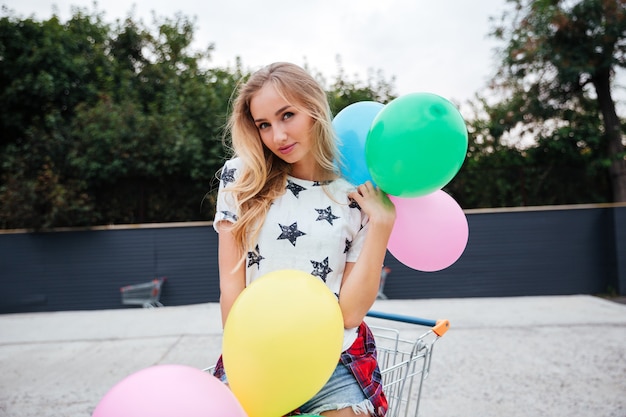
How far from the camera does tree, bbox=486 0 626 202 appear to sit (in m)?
8.59

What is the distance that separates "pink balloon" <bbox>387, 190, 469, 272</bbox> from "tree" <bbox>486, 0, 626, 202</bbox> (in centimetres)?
818

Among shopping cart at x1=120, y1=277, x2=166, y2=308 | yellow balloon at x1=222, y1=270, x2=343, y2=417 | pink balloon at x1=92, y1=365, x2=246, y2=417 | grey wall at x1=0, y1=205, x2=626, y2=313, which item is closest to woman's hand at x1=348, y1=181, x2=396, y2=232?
yellow balloon at x1=222, y1=270, x2=343, y2=417

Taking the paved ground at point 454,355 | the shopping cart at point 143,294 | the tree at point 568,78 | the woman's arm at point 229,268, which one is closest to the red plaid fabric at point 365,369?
the woman's arm at point 229,268

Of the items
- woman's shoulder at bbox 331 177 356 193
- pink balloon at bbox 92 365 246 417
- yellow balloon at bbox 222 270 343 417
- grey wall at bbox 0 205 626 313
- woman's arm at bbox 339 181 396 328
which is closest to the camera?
pink balloon at bbox 92 365 246 417

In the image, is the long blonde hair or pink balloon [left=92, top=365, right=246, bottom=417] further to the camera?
the long blonde hair

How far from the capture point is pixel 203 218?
9.36 meters

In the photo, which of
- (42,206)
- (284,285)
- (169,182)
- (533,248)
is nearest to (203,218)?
(169,182)

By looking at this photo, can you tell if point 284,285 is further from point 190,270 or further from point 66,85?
point 66,85

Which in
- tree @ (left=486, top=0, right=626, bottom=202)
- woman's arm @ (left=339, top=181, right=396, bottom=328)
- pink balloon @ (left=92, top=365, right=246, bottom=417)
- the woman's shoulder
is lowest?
pink balloon @ (left=92, top=365, right=246, bottom=417)

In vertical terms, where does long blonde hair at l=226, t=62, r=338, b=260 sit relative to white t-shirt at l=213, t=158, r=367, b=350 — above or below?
above

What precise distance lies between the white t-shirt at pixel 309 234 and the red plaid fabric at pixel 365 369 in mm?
44

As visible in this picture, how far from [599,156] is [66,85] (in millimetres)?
11443

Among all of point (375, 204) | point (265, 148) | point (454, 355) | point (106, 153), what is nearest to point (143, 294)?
point (106, 153)

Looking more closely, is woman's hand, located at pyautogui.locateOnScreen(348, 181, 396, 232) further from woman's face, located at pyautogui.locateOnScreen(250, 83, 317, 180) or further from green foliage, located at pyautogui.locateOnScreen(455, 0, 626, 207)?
green foliage, located at pyautogui.locateOnScreen(455, 0, 626, 207)
